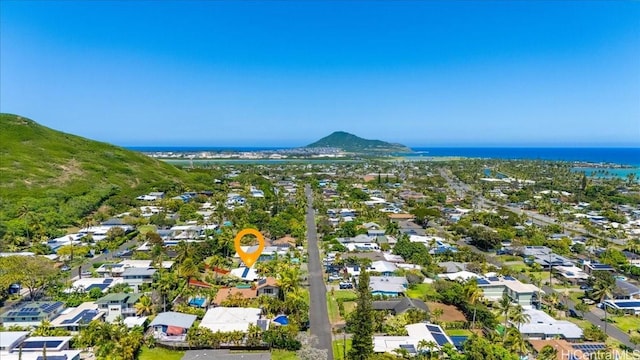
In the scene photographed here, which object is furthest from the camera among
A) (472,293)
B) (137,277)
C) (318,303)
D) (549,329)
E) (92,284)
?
(137,277)

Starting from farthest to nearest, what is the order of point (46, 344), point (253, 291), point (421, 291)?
1. point (421, 291)
2. point (253, 291)
3. point (46, 344)

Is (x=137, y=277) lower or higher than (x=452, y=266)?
higher

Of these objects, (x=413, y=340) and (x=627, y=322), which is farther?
(x=627, y=322)

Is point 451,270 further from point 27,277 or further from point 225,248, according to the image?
point 27,277

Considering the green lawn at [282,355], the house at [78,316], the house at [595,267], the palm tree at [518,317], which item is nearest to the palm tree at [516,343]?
the palm tree at [518,317]

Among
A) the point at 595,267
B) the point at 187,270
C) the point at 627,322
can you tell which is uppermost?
the point at 187,270

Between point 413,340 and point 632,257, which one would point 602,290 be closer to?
point 632,257

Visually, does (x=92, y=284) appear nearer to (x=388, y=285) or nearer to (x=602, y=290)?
(x=388, y=285)

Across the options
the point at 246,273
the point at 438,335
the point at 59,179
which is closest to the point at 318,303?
the point at 246,273
